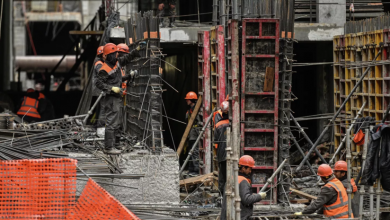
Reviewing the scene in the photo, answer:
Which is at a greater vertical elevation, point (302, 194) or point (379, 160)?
point (379, 160)

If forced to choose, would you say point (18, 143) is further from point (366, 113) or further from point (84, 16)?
point (84, 16)

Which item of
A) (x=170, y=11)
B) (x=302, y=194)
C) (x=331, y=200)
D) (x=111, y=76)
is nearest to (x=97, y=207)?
(x=331, y=200)

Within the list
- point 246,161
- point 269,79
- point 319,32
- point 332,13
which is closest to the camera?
point 246,161

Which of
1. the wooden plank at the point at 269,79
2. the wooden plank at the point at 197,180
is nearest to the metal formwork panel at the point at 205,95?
the wooden plank at the point at 197,180

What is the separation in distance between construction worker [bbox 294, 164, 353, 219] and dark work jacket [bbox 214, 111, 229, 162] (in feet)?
8.97

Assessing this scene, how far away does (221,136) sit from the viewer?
13.0m

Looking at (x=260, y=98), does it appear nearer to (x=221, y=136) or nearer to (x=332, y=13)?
(x=221, y=136)

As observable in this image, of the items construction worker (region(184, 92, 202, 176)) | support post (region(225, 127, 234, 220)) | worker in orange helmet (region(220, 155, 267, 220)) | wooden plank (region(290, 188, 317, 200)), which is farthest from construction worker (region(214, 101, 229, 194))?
construction worker (region(184, 92, 202, 176))

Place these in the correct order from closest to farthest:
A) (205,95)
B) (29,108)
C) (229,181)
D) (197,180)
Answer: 1. (229,181)
2. (197,180)
3. (205,95)
4. (29,108)

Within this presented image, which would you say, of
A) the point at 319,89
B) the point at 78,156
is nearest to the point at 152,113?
the point at 78,156

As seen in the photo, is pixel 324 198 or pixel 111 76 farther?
pixel 111 76

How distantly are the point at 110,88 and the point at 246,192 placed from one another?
4272mm

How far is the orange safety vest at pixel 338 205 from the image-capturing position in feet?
34.0

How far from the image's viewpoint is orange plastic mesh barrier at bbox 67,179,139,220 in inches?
391
